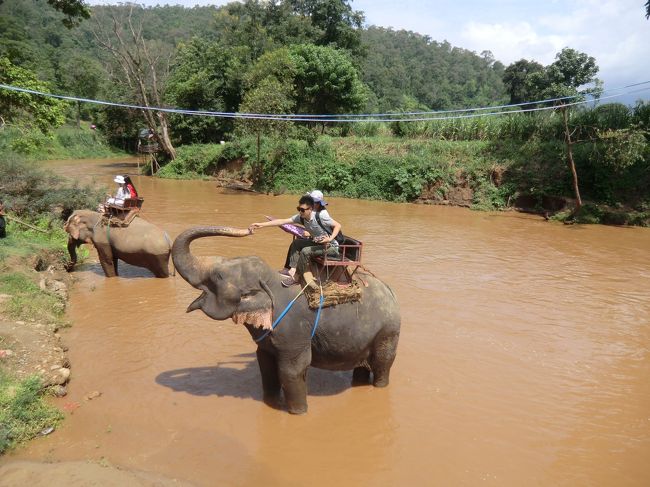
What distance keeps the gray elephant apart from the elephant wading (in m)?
4.54

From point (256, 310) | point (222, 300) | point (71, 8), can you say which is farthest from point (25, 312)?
point (71, 8)

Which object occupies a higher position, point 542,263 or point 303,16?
point 303,16

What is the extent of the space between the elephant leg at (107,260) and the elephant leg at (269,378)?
5118 mm

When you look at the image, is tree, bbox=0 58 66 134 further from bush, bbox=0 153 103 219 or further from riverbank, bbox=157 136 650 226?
riverbank, bbox=157 136 650 226

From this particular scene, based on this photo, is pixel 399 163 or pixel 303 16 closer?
pixel 399 163

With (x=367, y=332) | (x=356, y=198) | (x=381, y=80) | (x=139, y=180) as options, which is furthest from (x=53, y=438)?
(x=381, y=80)

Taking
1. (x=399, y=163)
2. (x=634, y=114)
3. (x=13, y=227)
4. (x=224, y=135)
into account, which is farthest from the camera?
(x=224, y=135)

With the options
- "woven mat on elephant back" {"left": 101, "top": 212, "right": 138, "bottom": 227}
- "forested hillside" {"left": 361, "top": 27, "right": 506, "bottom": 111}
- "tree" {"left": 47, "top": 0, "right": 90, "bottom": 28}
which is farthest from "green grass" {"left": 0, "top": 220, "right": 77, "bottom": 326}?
"forested hillside" {"left": 361, "top": 27, "right": 506, "bottom": 111}

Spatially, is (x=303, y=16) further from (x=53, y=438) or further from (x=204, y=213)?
(x=53, y=438)

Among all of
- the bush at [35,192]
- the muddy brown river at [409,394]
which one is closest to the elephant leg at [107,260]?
the muddy brown river at [409,394]

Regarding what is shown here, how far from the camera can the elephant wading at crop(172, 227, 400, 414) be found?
4.46 metres

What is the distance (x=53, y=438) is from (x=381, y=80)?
5878cm

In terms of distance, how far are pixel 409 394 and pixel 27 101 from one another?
466 inches

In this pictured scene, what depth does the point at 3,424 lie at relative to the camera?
4160 millimetres
